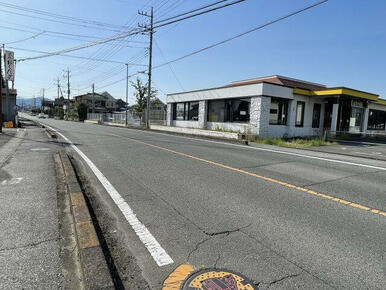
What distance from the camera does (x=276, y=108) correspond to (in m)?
20.0

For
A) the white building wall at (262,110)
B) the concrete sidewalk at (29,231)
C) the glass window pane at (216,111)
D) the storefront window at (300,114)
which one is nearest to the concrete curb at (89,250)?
the concrete sidewalk at (29,231)


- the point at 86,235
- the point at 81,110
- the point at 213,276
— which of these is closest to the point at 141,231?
the point at 86,235

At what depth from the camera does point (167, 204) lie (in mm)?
4836

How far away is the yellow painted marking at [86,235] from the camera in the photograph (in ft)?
10.3

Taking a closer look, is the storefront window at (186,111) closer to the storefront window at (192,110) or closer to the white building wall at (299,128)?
the storefront window at (192,110)

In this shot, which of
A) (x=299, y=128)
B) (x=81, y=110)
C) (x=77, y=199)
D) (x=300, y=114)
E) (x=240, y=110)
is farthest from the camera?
(x=81, y=110)

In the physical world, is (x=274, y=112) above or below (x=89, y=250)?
above

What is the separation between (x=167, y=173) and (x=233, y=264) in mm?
4517

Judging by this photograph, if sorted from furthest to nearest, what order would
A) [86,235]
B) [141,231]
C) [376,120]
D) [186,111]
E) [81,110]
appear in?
[81,110] → [376,120] → [186,111] → [141,231] → [86,235]

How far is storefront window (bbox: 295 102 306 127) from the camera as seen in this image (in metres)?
21.2

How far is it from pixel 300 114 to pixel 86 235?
21.1 meters

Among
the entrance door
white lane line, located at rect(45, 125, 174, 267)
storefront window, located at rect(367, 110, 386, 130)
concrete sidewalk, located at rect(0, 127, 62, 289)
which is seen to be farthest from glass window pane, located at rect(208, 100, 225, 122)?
white lane line, located at rect(45, 125, 174, 267)

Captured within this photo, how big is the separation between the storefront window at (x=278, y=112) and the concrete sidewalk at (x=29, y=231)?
16235 millimetres

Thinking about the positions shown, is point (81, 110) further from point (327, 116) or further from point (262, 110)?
point (327, 116)
